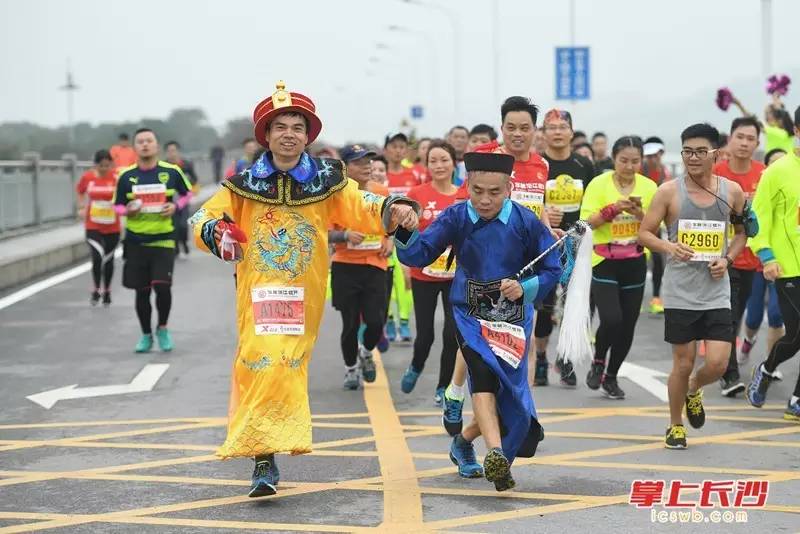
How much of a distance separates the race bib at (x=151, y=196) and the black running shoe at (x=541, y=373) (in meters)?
3.99

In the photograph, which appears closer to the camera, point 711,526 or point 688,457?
point 711,526

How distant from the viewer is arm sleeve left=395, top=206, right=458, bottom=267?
741 cm

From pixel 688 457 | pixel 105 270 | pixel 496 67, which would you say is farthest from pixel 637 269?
pixel 496 67

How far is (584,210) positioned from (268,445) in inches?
164

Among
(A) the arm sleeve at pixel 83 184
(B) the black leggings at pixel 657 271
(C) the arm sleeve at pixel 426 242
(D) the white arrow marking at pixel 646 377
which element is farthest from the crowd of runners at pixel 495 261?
(A) the arm sleeve at pixel 83 184

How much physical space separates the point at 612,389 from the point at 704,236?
7.07ft

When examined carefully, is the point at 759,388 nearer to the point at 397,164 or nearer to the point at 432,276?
the point at 432,276

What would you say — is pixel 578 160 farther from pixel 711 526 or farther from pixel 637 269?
pixel 711 526

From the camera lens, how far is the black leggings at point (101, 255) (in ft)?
57.0

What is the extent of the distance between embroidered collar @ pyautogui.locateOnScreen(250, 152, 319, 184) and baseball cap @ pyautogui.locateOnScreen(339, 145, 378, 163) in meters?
3.26

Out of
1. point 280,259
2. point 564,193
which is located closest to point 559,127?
point 564,193

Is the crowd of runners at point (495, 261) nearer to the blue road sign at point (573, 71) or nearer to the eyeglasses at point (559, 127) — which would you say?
the eyeglasses at point (559, 127)

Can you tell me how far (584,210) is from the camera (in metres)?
10.7

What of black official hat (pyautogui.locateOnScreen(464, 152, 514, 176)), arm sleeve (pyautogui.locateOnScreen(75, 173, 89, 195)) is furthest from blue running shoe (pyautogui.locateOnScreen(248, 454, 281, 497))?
arm sleeve (pyautogui.locateOnScreen(75, 173, 89, 195))
